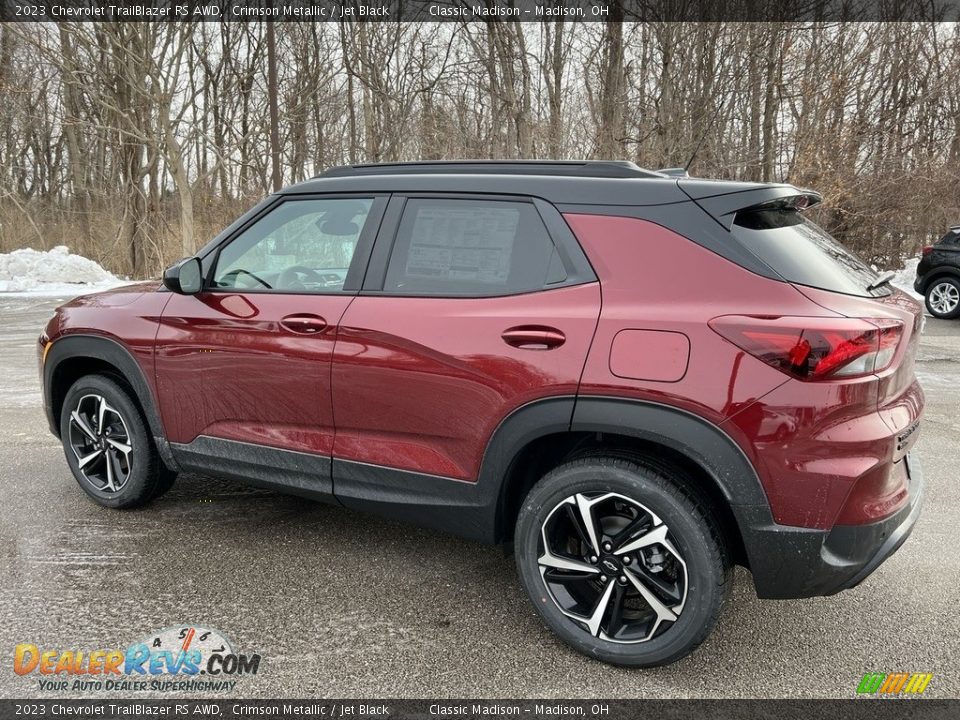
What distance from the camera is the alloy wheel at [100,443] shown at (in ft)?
12.9

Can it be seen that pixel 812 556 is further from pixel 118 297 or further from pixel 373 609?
pixel 118 297

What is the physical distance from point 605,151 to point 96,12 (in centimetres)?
1305

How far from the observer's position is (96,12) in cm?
1828

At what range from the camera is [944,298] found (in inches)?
458

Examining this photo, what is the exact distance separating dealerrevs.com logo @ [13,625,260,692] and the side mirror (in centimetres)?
154

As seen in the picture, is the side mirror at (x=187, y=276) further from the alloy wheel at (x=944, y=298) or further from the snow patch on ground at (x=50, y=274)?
the snow patch on ground at (x=50, y=274)

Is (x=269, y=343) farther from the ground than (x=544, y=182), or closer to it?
closer to it

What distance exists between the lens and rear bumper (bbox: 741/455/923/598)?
2330 mm

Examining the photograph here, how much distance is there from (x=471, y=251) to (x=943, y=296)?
11403 mm

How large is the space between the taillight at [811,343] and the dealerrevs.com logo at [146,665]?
200 centimetres

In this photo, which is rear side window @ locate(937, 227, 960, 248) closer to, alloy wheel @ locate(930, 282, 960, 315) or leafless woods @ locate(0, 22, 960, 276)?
alloy wheel @ locate(930, 282, 960, 315)

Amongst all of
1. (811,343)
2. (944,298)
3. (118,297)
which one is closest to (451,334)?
(811,343)

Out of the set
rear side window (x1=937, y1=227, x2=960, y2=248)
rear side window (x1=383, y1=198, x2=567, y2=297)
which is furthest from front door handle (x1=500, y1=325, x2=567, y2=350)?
rear side window (x1=937, y1=227, x2=960, y2=248)

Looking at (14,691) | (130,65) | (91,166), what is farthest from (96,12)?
(14,691)
